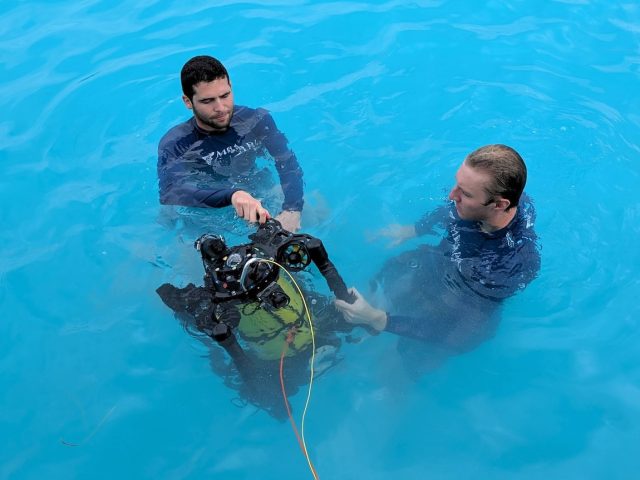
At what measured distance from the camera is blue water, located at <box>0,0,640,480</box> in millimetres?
3438

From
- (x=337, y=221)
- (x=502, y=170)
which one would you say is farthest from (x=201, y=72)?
(x=502, y=170)

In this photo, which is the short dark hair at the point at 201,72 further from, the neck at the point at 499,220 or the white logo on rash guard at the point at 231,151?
the neck at the point at 499,220

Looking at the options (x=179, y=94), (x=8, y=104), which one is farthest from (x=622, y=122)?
(x=8, y=104)

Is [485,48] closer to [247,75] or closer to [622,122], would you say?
[622,122]

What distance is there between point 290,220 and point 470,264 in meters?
1.29

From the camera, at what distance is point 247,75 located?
6.04m

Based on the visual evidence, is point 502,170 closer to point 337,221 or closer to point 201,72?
point 337,221

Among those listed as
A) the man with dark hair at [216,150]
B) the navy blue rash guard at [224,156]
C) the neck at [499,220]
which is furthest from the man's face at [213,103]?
the neck at [499,220]

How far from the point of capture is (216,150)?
447cm

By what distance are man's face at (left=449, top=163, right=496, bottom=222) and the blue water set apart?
0.99 meters

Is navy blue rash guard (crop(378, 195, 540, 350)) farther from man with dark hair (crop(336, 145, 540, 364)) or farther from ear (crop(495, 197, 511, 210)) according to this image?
ear (crop(495, 197, 511, 210))

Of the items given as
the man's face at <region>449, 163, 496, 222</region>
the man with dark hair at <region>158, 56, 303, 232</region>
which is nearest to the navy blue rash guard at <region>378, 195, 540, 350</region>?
the man's face at <region>449, 163, 496, 222</region>

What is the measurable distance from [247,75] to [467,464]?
14.6ft

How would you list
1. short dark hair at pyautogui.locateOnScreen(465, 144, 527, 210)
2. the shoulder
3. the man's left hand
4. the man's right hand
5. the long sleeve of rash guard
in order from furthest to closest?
1. the shoulder
2. the long sleeve of rash guard
3. the man's left hand
4. the man's right hand
5. short dark hair at pyautogui.locateOnScreen(465, 144, 527, 210)
